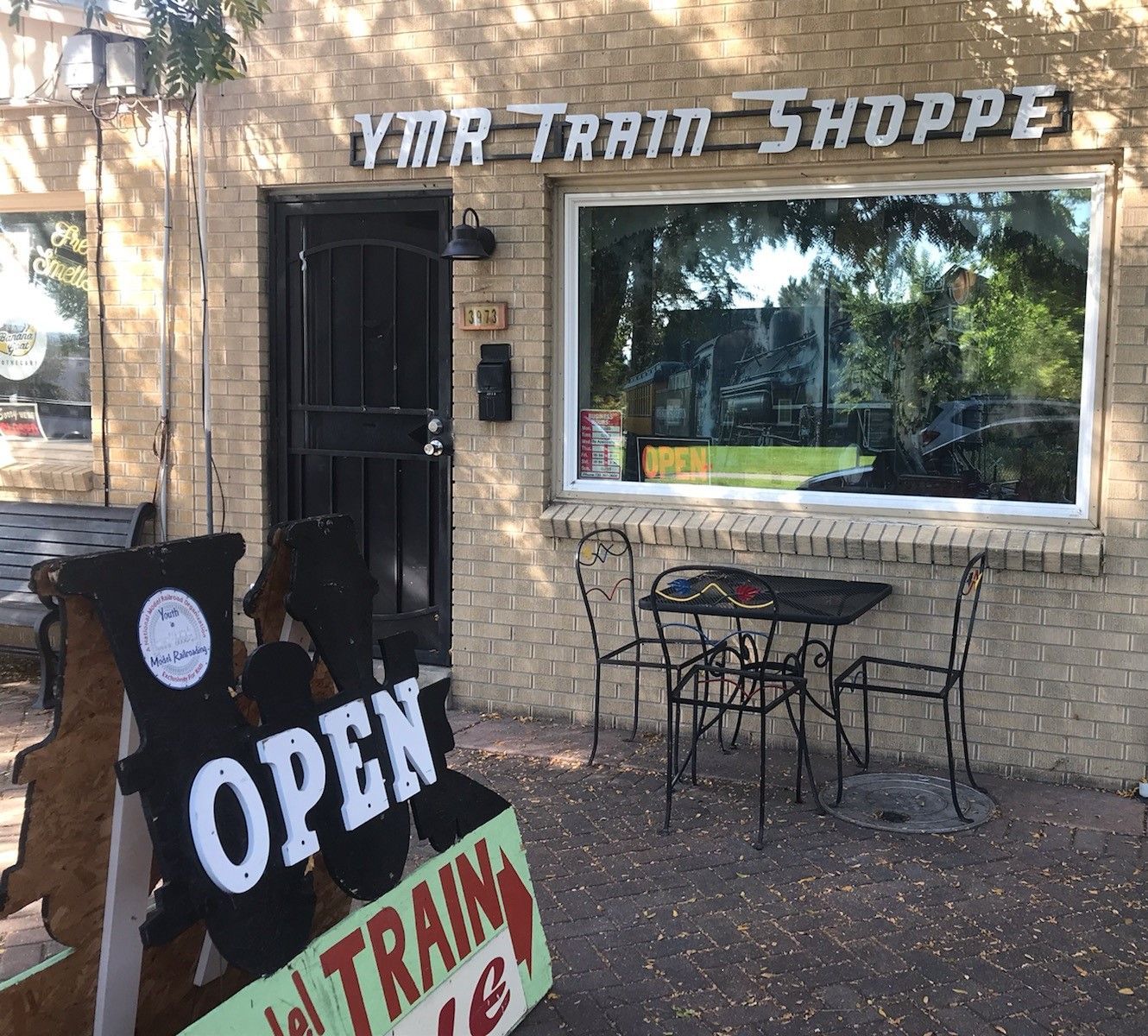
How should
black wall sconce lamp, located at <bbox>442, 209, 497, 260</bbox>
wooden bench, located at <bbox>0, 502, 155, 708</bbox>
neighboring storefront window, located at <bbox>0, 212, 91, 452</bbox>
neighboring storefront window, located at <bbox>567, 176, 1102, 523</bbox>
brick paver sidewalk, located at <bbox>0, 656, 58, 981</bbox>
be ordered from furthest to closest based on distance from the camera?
neighboring storefront window, located at <bbox>0, 212, 91, 452</bbox> < wooden bench, located at <bbox>0, 502, 155, 708</bbox> < black wall sconce lamp, located at <bbox>442, 209, 497, 260</bbox> < neighboring storefront window, located at <bbox>567, 176, 1102, 523</bbox> < brick paver sidewalk, located at <bbox>0, 656, 58, 981</bbox>

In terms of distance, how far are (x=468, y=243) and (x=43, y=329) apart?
3205mm

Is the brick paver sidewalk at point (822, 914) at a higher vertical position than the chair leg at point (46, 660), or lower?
lower

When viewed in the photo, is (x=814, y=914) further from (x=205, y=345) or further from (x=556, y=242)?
(x=205, y=345)

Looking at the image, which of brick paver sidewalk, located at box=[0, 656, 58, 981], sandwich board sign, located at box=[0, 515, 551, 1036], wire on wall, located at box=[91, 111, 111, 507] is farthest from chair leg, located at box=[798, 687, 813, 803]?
wire on wall, located at box=[91, 111, 111, 507]

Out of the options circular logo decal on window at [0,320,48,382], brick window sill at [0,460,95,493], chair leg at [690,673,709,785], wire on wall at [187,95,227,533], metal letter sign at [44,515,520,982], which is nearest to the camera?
metal letter sign at [44,515,520,982]

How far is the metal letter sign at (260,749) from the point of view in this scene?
8.74 ft

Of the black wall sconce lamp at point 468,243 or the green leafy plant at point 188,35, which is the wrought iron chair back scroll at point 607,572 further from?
the green leafy plant at point 188,35

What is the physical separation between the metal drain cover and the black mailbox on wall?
239cm

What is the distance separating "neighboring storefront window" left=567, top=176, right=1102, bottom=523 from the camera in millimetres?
5414

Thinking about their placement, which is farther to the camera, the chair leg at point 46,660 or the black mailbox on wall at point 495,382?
the chair leg at point 46,660

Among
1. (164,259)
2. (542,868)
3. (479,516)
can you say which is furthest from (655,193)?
(542,868)

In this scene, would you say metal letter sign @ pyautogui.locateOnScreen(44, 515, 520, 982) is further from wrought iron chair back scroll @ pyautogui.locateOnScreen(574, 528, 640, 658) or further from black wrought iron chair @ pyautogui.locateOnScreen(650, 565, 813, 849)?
wrought iron chair back scroll @ pyautogui.locateOnScreen(574, 528, 640, 658)

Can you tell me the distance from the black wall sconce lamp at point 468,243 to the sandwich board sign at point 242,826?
282cm

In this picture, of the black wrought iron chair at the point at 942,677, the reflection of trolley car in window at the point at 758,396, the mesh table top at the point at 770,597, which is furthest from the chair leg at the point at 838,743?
the reflection of trolley car in window at the point at 758,396
